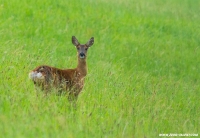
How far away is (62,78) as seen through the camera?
9195 millimetres

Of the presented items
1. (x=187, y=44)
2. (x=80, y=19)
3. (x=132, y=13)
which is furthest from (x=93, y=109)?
(x=132, y=13)

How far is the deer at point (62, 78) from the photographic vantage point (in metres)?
8.48

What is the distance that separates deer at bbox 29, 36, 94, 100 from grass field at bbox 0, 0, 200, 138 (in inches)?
6.1

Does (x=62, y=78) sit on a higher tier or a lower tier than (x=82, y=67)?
lower

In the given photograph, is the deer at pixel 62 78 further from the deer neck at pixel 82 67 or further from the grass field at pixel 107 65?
the grass field at pixel 107 65

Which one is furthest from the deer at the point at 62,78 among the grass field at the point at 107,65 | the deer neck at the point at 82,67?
the grass field at the point at 107,65

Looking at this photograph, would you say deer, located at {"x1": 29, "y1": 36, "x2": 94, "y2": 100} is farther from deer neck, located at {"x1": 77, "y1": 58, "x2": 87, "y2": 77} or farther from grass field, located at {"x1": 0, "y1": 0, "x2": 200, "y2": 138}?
grass field, located at {"x1": 0, "y1": 0, "x2": 200, "y2": 138}

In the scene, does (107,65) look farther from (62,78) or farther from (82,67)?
(62,78)

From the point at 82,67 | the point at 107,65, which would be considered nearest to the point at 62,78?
the point at 82,67

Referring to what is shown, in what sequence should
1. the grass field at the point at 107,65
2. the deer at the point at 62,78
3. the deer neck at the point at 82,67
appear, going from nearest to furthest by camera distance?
1. the grass field at the point at 107,65
2. the deer at the point at 62,78
3. the deer neck at the point at 82,67

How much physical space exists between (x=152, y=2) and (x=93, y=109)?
16.3 m

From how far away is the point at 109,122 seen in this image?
7.55 metres

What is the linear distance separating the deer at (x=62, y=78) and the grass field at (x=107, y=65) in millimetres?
155

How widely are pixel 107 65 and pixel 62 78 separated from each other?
12.9 feet
